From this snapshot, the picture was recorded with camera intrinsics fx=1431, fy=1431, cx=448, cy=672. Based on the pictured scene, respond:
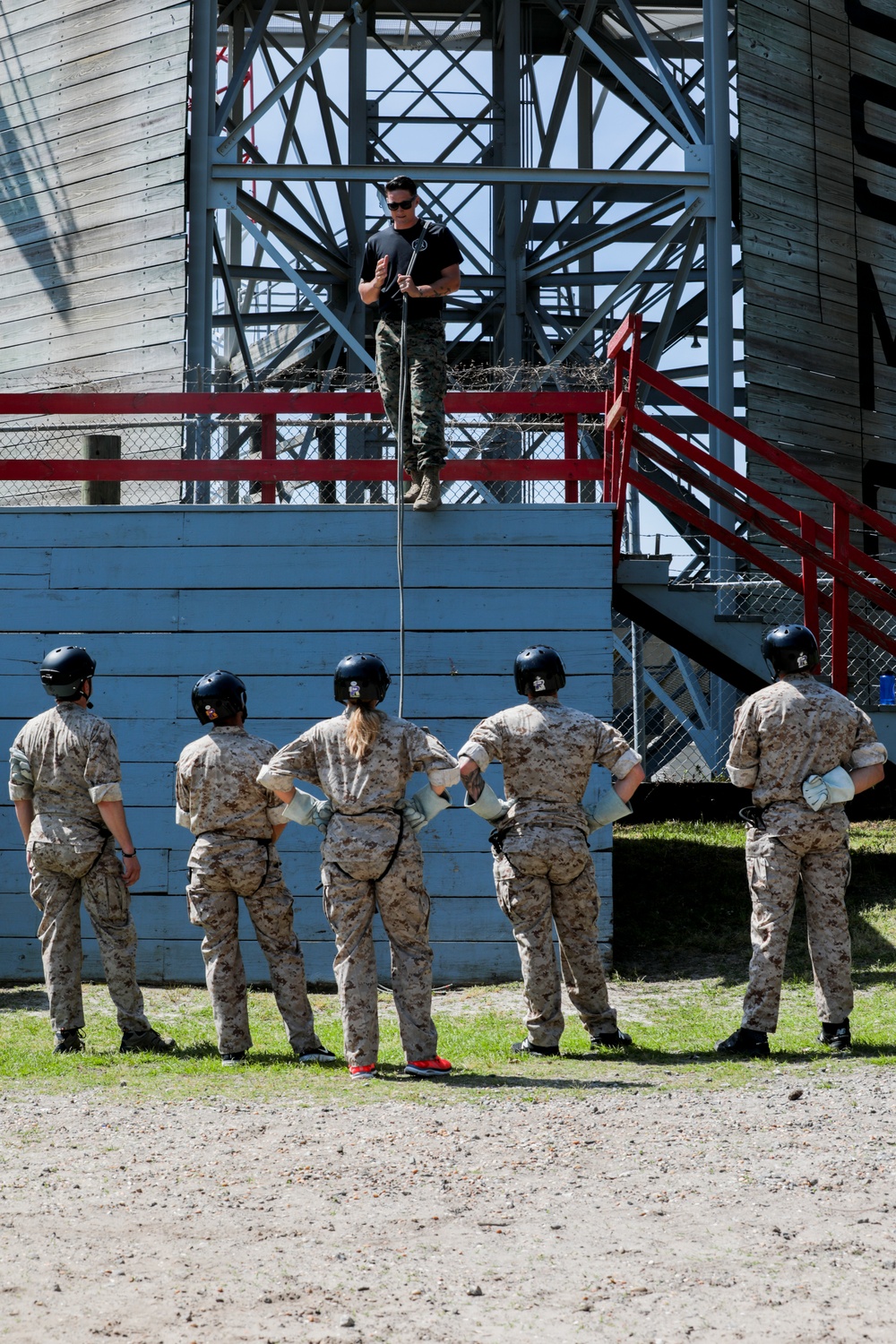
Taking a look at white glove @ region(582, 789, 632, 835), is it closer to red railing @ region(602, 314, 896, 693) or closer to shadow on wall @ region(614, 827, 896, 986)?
shadow on wall @ region(614, 827, 896, 986)

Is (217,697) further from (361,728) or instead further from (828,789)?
(828,789)

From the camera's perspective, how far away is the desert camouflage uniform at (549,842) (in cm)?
627

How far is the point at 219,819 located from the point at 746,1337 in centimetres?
364

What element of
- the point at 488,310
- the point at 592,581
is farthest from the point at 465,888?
the point at 488,310

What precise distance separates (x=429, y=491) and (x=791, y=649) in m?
2.79

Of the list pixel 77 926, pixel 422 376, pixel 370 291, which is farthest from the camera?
pixel 422 376

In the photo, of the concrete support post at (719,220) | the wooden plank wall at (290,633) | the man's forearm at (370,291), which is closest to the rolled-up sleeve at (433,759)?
the wooden plank wall at (290,633)

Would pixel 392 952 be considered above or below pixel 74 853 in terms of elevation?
below

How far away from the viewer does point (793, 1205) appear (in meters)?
4.11

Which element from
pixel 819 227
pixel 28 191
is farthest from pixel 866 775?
pixel 28 191

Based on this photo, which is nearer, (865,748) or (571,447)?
(865,748)

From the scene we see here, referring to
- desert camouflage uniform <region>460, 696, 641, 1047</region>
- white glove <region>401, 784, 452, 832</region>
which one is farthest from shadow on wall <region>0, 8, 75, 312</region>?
white glove <region>401, 784, 452, 832</region>

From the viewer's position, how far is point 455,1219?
403 cm

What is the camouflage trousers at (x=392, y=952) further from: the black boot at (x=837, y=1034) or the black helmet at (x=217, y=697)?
the black boot at (x=837, y=1034)
